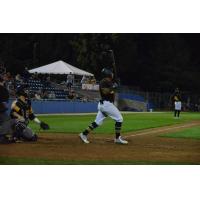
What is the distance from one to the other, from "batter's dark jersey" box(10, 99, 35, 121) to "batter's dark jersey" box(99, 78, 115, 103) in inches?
66.3

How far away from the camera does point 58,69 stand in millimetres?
12781

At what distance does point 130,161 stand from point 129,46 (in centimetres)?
311

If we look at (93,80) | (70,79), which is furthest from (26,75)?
(93,80)

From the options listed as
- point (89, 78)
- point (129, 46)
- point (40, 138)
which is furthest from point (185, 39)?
point (40, 138)

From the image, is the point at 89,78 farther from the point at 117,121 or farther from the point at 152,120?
the point at 152,120

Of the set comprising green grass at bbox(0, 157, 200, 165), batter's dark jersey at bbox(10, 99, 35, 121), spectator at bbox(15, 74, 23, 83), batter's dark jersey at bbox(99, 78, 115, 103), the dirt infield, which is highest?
spectator at bbox(15, 74, 23, 83)

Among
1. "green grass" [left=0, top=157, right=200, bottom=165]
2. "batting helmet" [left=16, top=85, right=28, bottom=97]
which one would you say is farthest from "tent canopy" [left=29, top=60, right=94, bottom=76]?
"green grass" [left=0, top=157, right=200, bottom=165]

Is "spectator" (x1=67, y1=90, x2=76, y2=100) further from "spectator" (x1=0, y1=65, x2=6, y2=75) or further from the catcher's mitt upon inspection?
"spectator" (x1=0, y1=65, x2=6, y2=75)

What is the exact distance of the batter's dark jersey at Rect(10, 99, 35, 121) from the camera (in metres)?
12.6

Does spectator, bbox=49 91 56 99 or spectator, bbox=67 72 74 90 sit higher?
spectator, bbox=67 72 74 90

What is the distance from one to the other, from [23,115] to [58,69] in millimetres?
1329

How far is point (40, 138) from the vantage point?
41.8 feet

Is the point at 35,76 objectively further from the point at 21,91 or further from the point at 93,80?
the point at 93,80

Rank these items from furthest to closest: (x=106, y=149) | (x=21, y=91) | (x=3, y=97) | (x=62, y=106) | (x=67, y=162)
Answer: (x=62, y=106) < (x=21, y=91) < (x=3, y=97) < (x=106, y=149) < (x=67, y=162)
